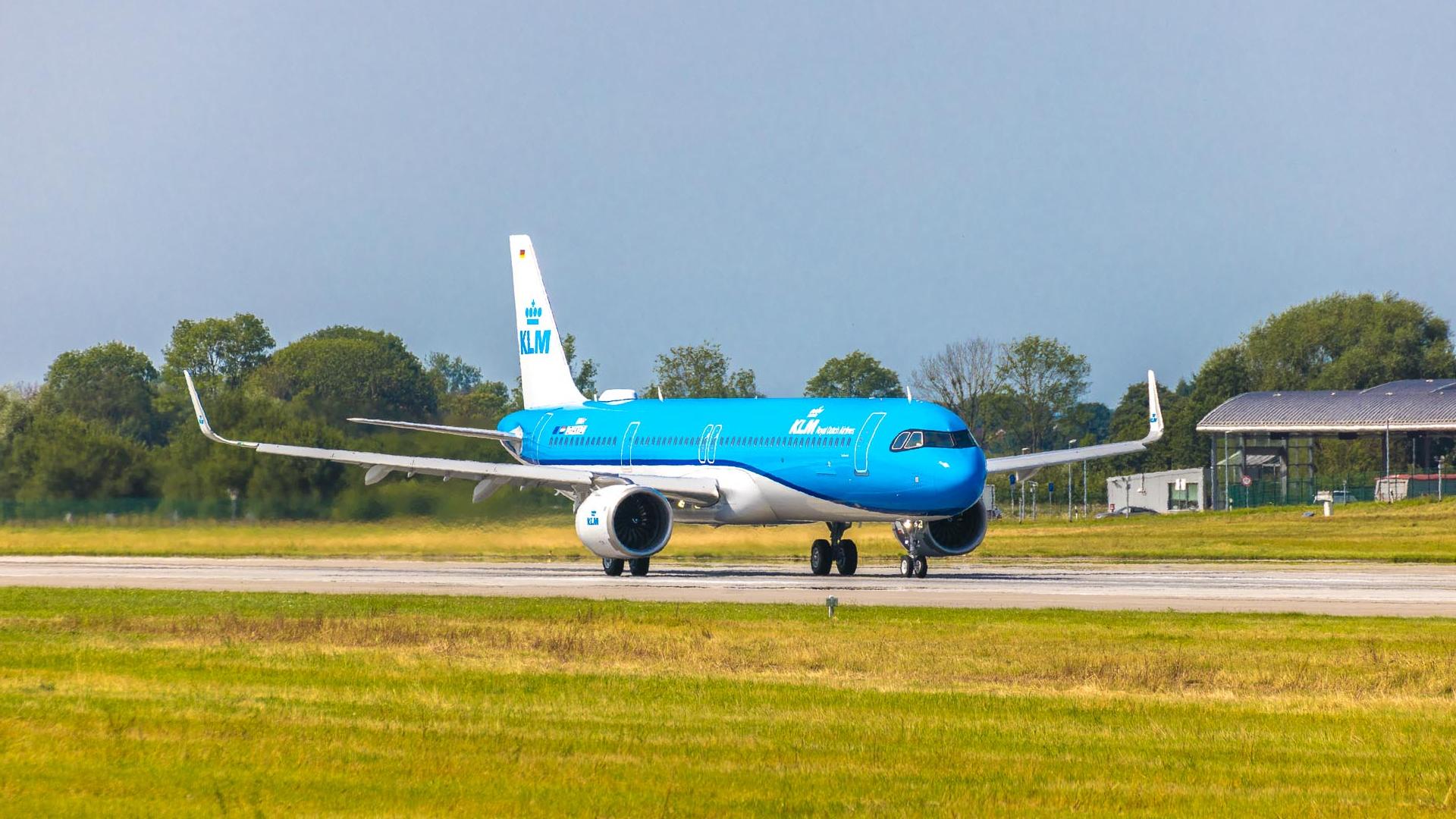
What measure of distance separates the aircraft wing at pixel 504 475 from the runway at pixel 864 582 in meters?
1.98

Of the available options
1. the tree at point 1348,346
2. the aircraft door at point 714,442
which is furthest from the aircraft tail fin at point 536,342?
the tree at point 1348,346

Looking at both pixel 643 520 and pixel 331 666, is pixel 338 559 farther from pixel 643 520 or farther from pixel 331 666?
pixel 331 666

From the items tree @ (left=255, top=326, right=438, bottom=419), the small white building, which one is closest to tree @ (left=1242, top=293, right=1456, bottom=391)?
the small white building

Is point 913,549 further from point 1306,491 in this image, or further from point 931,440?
point 1306,491

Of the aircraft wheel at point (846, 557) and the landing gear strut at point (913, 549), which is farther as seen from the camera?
the aircraft wheel at point (846, 557)

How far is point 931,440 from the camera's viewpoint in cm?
3697

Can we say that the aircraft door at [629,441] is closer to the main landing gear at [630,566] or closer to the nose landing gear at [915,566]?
the main landing gear at [630,566]

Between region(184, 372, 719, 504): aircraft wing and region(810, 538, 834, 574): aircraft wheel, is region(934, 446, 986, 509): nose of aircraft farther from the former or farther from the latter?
region(184, 372, 719, 504): aircraft wing

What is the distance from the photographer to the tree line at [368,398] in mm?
49906

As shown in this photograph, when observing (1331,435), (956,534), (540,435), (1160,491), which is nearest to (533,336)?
(540,435)

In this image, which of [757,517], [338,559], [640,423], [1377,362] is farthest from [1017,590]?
[1377,362]

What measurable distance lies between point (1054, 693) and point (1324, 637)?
274 inches

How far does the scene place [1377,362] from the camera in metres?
138

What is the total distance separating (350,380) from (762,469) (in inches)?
1252
